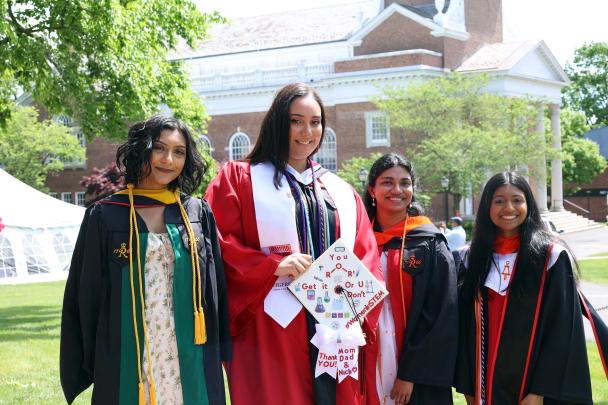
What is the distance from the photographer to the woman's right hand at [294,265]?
14.1ft

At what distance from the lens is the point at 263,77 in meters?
48.6

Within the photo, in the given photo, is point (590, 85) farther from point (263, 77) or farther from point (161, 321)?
point (161, 321)

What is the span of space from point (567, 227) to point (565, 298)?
138ft

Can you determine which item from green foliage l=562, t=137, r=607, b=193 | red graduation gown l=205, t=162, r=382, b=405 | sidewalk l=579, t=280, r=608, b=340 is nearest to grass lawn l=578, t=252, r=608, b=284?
sidewalk l=579, t=280, r=608, b=340

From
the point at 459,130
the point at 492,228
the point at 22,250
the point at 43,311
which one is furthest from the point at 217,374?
the point at 459,130

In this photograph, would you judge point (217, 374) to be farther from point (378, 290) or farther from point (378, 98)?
point (378, 98)

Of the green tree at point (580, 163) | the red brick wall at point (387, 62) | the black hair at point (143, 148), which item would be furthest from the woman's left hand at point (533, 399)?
the green tree at point (580, 163)

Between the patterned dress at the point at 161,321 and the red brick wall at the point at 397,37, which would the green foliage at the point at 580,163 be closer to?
the red brick wall at the point at 397,37

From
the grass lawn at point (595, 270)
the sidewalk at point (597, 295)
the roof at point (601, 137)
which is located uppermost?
the roof at point (601, 137)

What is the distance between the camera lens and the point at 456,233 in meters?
18.6

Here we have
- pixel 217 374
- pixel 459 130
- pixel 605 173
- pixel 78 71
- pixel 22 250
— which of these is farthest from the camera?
pixel 605 173

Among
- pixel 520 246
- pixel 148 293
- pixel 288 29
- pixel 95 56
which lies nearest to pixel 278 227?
pixel 148 293

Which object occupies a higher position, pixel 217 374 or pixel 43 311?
pixel 217 374

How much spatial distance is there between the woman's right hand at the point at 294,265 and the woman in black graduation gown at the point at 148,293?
0.31m
